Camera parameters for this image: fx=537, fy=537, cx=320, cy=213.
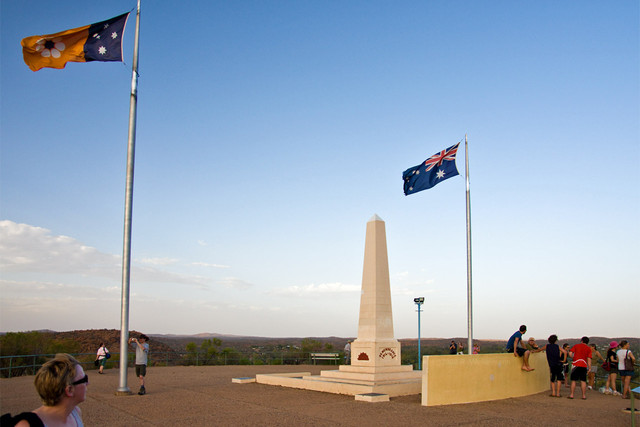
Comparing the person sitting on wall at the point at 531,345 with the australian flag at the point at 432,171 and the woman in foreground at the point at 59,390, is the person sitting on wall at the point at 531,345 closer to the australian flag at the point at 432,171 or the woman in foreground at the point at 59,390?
the australian flag at the point at 432,171

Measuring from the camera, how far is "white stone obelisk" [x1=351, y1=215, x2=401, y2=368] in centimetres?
1700

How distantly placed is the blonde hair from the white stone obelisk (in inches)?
561

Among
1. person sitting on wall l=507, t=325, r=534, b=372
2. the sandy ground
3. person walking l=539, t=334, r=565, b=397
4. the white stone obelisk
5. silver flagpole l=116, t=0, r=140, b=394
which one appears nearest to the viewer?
the sandy ground

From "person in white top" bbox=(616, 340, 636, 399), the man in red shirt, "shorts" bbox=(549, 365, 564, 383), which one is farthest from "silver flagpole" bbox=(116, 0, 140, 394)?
"person in white top" bbox=(616, 340, 636, 399)

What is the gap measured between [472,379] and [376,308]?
4260 millimetres

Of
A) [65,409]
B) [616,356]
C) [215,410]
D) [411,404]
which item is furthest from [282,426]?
[616,356]

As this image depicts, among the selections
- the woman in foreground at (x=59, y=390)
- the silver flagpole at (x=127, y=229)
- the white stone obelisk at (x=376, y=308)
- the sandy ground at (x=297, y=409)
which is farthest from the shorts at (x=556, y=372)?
the woman in foreground at (x=59, y=390)

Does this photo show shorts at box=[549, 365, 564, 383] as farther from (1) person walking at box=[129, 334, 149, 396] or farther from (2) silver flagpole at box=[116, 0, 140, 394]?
(2) silver flagpole at box=[116, 0, 140, 394]

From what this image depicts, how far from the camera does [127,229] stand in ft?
45.1

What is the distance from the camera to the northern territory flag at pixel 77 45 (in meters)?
13.1

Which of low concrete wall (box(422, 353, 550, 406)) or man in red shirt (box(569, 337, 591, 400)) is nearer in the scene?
low concrete wall (box(422, 353, 550, 406))

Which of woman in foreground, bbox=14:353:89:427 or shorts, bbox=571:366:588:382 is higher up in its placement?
woman in foreground, bbox=14:353:89:427

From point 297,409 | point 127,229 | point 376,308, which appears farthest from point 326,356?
point 127,229

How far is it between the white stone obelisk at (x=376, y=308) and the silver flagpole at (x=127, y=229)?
23.7 feet
